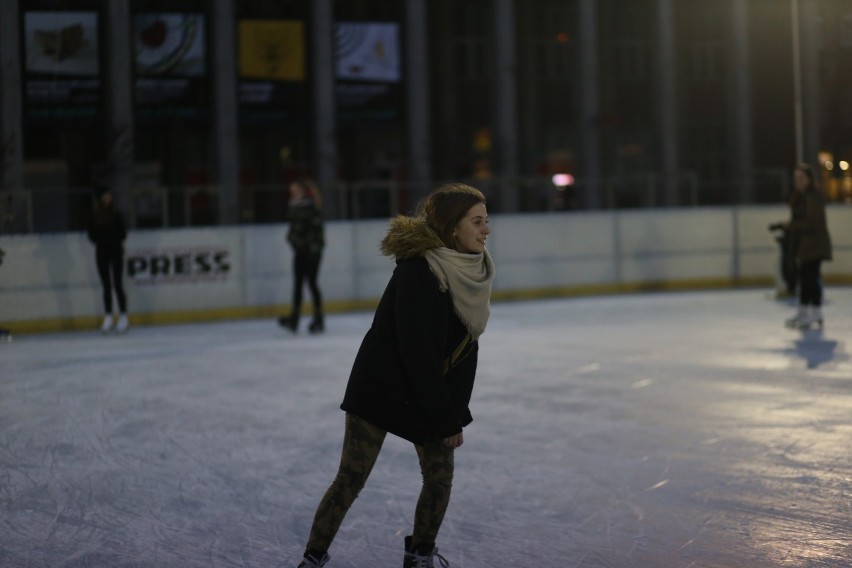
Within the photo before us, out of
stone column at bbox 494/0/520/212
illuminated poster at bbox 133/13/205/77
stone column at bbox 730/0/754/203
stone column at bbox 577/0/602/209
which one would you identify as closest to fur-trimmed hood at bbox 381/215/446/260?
illuminated poster at bbox 133/13/205/77

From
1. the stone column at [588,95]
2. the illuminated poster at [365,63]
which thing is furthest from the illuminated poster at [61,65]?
the stone column at [588,95]

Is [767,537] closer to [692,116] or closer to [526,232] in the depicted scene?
[526,232]

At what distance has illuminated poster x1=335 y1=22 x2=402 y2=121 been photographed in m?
32.2

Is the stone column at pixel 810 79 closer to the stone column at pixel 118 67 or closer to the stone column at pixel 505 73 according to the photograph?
the stone column at pixel 505 73

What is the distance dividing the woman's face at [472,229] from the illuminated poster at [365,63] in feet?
93.8

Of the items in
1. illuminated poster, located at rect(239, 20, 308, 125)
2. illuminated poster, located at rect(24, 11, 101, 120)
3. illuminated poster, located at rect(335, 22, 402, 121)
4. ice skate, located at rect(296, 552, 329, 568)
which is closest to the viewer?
ice skate, located at rect(296, 552, 329, 568)

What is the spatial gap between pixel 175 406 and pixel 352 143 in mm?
27981

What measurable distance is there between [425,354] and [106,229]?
11.9 meters

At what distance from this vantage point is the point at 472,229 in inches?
154

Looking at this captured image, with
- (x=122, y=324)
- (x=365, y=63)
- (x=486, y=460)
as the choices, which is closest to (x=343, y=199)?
(x=122, y=324)

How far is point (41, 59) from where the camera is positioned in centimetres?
2752

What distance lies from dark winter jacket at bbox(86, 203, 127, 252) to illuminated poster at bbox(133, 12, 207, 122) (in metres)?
15.0

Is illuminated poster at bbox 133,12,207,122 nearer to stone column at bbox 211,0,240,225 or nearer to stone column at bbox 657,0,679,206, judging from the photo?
stone column at bbox 211,0,240,225

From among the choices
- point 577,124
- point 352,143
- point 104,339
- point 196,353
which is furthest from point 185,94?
point 196,353
